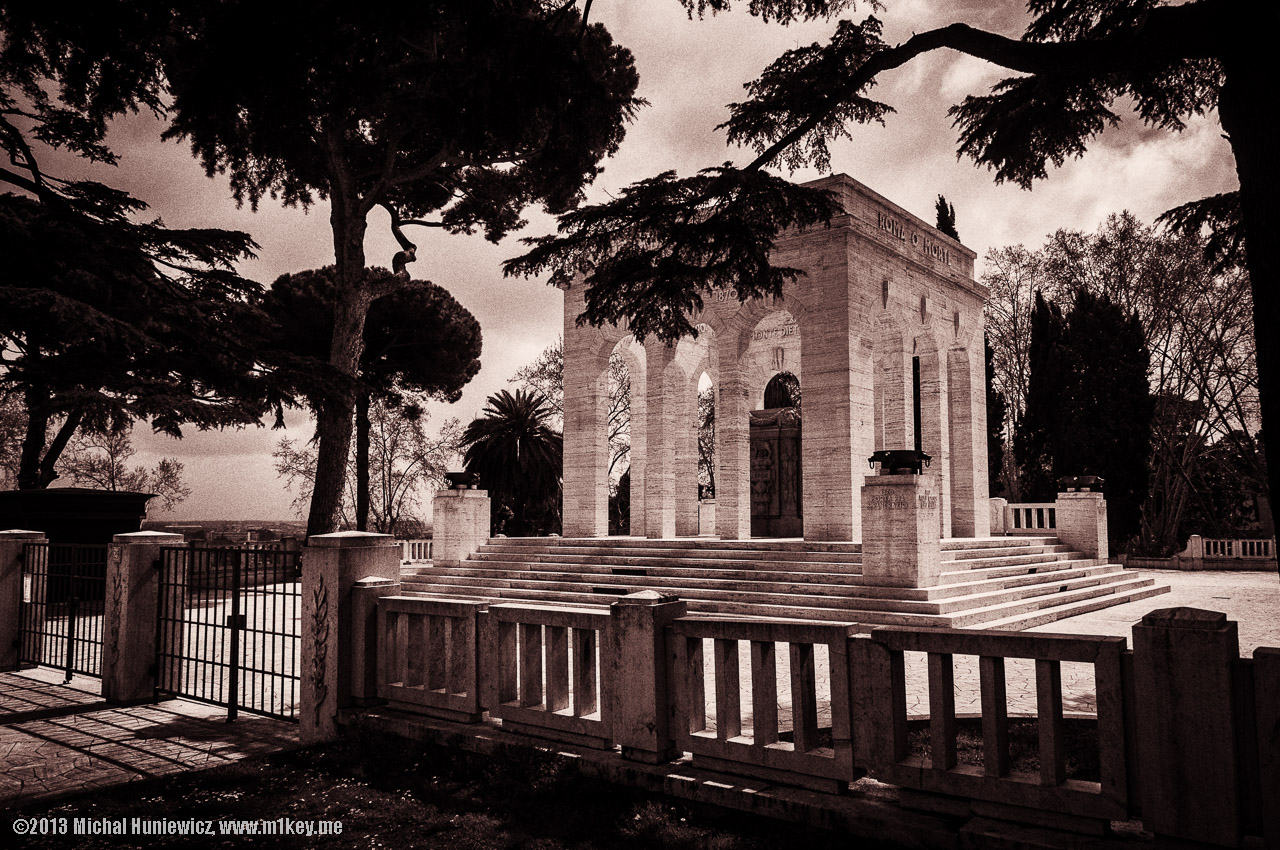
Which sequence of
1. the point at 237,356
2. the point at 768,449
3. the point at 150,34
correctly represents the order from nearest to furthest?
the point at 150,34 → the point at 237,356 → the point at 768,449

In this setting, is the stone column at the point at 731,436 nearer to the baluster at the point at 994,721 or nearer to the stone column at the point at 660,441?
the stone column at the point at 660,441

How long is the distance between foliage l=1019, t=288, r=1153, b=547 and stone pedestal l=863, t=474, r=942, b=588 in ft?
59.7

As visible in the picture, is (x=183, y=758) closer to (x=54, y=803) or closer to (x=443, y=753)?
(x=54, y=803)

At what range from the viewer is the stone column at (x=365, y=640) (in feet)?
20.9

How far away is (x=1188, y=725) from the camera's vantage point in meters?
3.42

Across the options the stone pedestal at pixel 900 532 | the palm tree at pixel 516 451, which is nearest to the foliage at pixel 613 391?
the palm tree at pixel 516 451

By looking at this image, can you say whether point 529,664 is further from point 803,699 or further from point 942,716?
point 942,716

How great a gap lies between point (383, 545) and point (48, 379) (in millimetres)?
10936

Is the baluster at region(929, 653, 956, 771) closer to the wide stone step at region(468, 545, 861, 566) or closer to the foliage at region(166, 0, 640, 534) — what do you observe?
the foliage at region(166, 0, 640, 534)

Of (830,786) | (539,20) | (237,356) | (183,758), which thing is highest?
(539,20)

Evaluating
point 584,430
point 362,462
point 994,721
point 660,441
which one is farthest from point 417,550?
point 994,721

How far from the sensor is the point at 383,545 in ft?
22.1

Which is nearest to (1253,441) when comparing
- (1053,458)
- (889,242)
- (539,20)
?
(1053,458)

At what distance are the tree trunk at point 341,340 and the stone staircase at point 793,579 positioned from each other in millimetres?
2404
